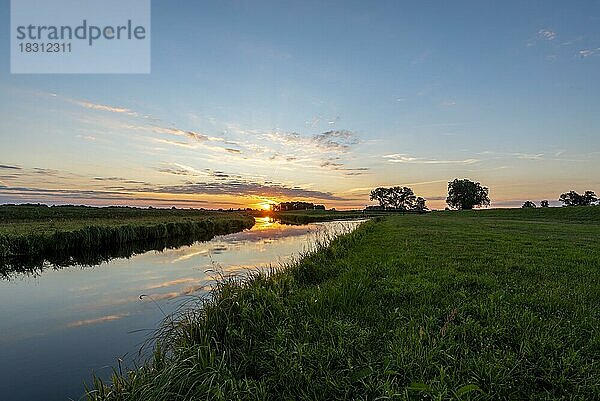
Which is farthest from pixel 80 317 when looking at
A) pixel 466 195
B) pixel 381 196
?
pixel 381 196

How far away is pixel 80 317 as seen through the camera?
8.94m

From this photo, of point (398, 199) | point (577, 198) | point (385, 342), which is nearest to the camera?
point (385, 342)

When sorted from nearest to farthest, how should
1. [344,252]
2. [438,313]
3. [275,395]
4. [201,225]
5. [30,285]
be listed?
[275,395] < [438,313] < [30,285] < [344,252] < [201,225]

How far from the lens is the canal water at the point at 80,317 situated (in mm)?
5938

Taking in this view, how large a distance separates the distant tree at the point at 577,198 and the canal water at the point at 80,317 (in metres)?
102

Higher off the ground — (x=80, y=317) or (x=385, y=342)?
(x=385, y=342)

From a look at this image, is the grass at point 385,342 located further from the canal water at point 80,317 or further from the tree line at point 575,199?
the tree line at point 575,199

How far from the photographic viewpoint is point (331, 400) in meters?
3.66

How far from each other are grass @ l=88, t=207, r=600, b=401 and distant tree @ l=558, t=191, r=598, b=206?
101m

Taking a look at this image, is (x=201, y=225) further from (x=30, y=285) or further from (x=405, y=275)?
(x=405, y=275)

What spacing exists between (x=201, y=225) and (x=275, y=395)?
114 feet

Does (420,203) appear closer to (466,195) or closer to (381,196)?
(381,196)

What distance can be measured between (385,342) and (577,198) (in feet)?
368

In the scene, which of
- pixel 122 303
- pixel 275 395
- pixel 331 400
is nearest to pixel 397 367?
pixel 331 400
